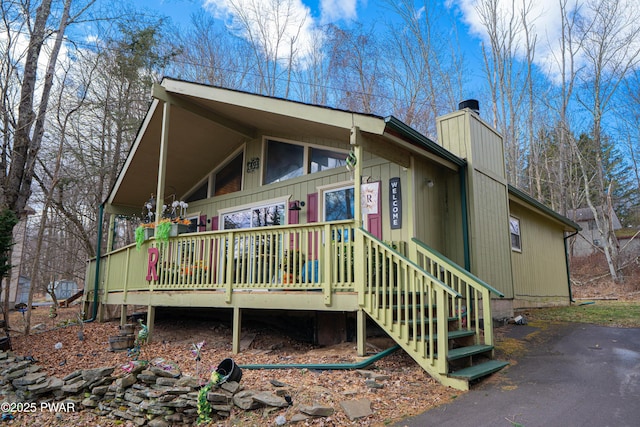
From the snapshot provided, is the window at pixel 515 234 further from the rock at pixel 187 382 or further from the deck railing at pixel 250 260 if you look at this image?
the rock at pixel 187 382

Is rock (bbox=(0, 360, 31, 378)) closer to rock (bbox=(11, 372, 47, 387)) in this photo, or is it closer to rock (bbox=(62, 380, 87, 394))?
rock (bbox=(11, 372, 47, 387))

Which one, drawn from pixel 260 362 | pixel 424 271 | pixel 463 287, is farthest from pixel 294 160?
pixel 424 271

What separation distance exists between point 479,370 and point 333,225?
2.45 metres

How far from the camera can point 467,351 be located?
4930mm

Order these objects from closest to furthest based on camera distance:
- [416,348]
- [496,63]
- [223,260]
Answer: [416,348]
[223,260]
[496,63]

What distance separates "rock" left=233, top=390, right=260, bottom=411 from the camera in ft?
13.5

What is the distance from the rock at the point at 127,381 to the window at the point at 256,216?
437cm

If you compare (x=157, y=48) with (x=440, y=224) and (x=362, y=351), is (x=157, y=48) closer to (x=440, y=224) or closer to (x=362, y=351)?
(x=440, y=224)

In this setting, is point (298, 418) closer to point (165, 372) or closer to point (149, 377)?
point (165, 372)

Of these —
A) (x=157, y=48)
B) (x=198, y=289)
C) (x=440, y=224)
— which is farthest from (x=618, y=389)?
(x=157, y=48)

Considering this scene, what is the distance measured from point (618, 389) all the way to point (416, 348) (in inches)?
77.8

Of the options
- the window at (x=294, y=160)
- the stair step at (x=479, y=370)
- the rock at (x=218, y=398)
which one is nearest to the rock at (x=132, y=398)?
the rock at (x=218, y=398)

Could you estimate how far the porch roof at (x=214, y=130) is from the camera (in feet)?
19.6

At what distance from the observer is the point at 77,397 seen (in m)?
5.50
